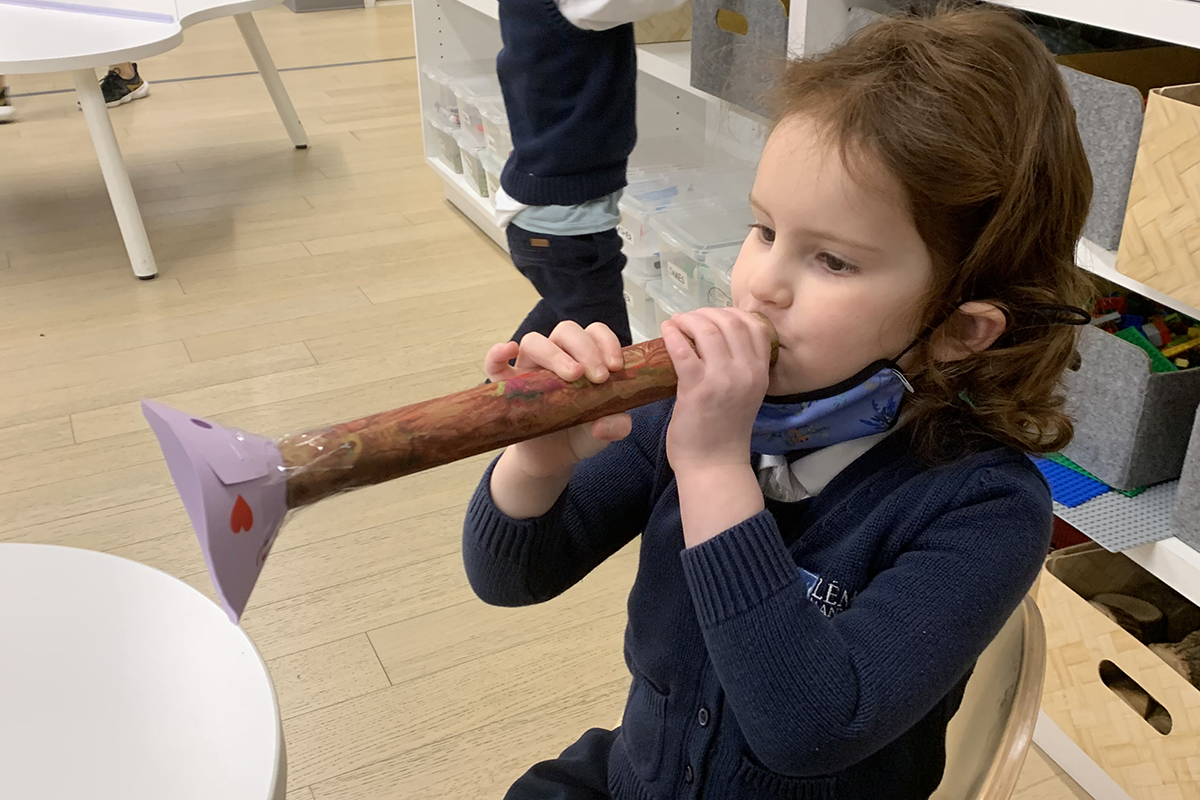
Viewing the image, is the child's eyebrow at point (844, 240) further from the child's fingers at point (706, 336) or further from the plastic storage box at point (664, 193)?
the plastic storage box at point (664, 193)

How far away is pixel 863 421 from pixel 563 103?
75cm

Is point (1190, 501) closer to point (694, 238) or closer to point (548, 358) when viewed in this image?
point (548, 358)

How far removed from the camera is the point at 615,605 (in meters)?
1.53

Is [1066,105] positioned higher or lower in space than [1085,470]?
higher

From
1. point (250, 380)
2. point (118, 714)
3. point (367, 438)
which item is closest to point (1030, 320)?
point (367, 438)

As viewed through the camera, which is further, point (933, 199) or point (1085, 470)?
point (1085, 470)

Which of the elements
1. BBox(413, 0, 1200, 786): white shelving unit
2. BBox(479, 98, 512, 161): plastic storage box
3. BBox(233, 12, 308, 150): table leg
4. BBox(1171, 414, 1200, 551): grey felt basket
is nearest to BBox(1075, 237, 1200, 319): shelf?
BBox(413, 0, 1200, 786): white shelving unit

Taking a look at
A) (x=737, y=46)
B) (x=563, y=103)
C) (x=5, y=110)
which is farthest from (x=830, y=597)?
(x=5, y=110)

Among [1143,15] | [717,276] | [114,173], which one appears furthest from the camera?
[114,173]

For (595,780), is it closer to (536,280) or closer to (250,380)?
(536,280)

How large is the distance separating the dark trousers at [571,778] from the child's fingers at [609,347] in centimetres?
36

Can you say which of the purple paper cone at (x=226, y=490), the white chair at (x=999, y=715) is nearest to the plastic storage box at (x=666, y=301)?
the white chair at (x=999, y=715)

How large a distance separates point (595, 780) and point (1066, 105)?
0.57 m

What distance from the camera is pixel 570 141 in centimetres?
132
